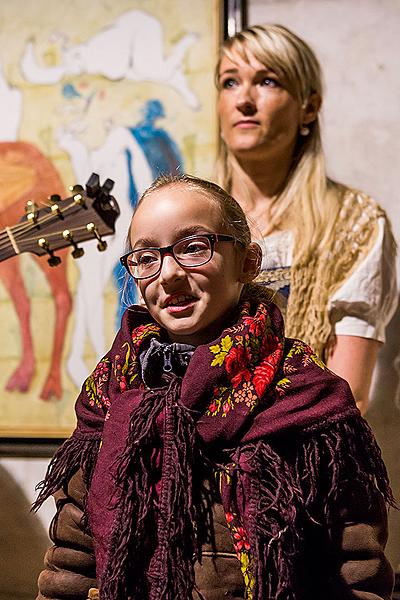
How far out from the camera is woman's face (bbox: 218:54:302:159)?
4.80 ft

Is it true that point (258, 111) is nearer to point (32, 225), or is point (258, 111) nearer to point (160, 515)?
point (32, 225)

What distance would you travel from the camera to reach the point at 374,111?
5.66 feet

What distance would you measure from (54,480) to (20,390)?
1004 millimetres

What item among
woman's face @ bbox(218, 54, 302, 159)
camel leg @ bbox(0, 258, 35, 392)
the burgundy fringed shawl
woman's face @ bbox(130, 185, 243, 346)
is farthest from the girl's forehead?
camel leg @ bbox(0, 258, 35, 392)

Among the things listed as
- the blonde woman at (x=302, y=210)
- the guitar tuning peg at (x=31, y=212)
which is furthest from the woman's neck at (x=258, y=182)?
the guitar tuning peg at (x=31, y=212)

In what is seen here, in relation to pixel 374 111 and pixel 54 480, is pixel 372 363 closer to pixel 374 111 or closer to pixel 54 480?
pixel 374 111

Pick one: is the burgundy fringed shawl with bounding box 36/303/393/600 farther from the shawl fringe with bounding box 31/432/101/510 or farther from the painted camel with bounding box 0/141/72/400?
the painted camel with bounding box 0/141/72/400

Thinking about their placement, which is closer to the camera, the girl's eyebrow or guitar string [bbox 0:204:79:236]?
the girl's eyebrow

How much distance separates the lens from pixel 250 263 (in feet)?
3.01

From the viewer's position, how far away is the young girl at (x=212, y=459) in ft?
2.59

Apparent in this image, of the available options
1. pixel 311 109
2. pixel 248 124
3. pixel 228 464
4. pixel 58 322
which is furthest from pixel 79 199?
pixel 228 464

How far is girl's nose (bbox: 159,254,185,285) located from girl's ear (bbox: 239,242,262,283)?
94 mm

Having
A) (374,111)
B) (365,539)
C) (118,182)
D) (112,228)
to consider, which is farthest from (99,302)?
(365,539)

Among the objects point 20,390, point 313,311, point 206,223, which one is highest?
point 206,223
